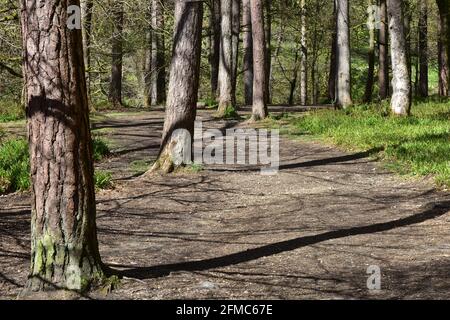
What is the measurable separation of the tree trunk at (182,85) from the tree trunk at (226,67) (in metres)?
8.95

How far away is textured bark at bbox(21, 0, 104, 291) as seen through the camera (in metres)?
5.24

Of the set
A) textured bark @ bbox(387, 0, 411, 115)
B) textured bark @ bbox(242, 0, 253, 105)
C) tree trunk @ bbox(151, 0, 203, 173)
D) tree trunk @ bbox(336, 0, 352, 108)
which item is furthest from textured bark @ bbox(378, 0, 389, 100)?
tree trunk @ bbox(151, 0, 203, 173)

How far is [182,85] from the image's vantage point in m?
12.1

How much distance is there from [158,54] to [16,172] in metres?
20.9

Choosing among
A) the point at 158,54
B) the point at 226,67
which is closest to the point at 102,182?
the point at 226,67

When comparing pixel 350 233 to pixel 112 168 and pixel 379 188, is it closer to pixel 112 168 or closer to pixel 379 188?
pixel 379 188

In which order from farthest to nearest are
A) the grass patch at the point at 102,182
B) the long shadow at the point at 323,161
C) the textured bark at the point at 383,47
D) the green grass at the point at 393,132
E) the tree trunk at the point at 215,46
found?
the tree trunk at the point at 215,46
the textured bark at the point at 383,47
the long shadow at the point at 323,161
the green grass at the point at 393,132
the grass patch at the point at 102,182

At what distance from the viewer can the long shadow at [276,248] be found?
6289mm

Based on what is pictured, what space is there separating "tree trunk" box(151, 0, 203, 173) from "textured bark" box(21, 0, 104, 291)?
6.54 m

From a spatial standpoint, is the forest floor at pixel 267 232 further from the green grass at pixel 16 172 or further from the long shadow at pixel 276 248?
the green grass at pixel 16 172

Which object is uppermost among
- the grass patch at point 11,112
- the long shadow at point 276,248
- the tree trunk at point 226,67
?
the tree trunk at point 226,67

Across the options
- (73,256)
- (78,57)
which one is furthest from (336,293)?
(78,57)

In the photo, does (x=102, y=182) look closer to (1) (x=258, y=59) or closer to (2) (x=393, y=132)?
(2) (x=393, y=132)

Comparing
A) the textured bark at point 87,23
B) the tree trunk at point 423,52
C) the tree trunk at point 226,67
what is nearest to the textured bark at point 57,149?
the textured bark at point 87,23
